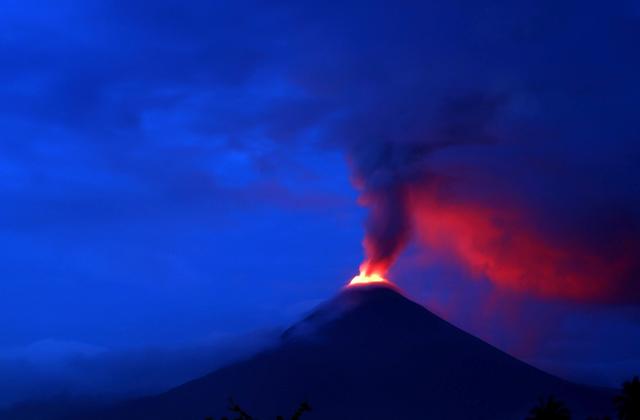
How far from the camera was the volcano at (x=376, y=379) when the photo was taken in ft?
357

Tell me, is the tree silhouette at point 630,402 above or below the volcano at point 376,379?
below

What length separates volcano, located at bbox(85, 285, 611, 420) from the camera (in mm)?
108938

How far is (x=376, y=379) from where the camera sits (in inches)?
4705

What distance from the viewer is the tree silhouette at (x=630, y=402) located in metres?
34.0

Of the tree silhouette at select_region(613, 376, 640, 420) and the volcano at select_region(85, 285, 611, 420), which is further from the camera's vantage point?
the volcano at select_region(85, 285, 611, 420)

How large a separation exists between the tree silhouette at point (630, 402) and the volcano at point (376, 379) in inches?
2790

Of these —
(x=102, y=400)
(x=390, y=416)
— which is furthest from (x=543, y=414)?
(x=102, y=400)

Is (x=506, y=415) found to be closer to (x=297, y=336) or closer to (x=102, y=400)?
(x=297, y=336)

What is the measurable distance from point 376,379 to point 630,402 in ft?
282

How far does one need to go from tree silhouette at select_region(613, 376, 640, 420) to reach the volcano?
70.9 meters

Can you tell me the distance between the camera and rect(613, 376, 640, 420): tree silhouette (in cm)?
3403

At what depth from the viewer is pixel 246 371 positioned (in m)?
123

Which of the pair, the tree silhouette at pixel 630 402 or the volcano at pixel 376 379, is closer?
the tree silhouette at pixel 630 402

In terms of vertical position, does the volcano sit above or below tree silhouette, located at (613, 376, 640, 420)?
above
